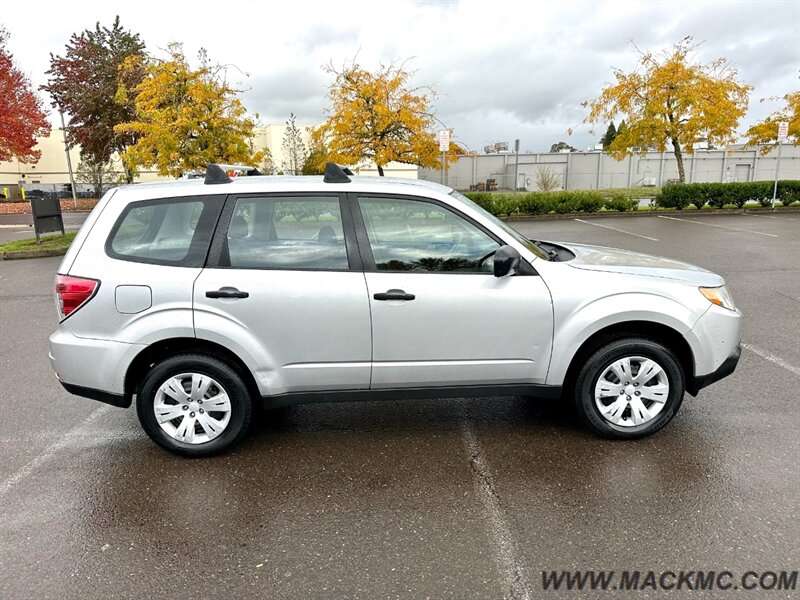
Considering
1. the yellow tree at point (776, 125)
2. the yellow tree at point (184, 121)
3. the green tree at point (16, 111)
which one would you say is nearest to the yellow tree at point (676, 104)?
the yellow tree at point (776, 125)

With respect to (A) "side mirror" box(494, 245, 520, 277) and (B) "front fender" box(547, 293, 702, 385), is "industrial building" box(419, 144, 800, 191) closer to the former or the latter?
(B) "front fender" box(547, 293, 702, 385)

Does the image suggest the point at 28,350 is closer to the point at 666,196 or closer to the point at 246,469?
the point at 246,469

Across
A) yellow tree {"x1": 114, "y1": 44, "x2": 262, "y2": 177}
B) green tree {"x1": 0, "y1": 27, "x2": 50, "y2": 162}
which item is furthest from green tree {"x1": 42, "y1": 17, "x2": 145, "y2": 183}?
yellow tree {"x1": 114, "y1": 44, "x2": 262, "y2": 177}

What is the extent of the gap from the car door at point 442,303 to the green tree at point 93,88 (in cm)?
3050

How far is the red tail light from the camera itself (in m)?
3.54

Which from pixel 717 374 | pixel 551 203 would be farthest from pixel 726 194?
pixel 717 374

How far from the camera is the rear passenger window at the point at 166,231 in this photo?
11.8 feet

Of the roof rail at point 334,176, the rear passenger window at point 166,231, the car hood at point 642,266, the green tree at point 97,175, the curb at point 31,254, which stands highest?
the green tree at point 97,175

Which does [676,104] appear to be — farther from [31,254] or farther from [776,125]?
[31,254]

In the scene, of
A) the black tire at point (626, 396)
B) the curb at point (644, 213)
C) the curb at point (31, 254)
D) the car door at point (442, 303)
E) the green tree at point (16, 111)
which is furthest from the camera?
the green tree at point (16, 111)

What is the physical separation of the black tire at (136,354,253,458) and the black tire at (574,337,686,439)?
218 centimetres

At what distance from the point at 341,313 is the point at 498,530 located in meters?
1.52

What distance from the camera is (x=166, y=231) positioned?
366 cm

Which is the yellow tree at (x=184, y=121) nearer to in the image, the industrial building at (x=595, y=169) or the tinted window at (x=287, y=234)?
the tinted window at (x=287, y=234)
